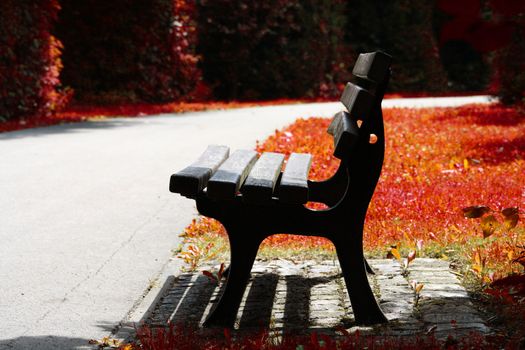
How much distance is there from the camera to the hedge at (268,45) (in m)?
24.6

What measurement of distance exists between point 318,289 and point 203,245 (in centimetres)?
138

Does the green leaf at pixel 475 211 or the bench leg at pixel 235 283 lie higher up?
the green leaf at pixel 475 211

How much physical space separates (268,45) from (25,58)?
37.3ft

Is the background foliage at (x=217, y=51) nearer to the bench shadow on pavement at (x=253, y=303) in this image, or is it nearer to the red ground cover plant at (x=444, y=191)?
the red ground cover plant at (x=444, y=191)

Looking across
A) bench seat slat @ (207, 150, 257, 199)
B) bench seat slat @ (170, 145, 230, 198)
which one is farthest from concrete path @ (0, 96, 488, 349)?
bench seat slat @ (207, 150, 257, 199)

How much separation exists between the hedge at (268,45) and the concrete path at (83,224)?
11.9 metres

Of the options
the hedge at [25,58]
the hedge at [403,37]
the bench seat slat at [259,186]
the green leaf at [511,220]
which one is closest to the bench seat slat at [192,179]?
the bench seat slat at [259,186]

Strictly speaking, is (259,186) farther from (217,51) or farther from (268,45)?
(268,45)

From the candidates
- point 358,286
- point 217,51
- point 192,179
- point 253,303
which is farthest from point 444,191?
point 217,51

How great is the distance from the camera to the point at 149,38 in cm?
2130

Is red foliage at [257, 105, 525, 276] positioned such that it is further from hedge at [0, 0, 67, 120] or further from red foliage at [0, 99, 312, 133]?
hedge at [0, 0, 67, 120]

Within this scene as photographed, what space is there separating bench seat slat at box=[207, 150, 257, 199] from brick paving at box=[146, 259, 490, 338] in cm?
72

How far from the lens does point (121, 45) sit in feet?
70.2

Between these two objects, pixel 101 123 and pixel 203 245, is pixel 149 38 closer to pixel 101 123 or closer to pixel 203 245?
pixel 101 123
